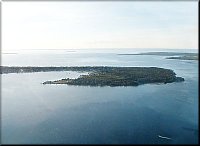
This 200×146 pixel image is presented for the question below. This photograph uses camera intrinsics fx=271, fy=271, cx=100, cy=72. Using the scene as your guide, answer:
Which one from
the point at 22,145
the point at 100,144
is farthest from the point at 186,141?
the point at 22,145

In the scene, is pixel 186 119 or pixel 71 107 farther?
pixel 71 107

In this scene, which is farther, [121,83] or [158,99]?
[121,83]

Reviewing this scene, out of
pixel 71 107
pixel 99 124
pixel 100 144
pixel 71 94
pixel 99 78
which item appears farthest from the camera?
pixel 99 78

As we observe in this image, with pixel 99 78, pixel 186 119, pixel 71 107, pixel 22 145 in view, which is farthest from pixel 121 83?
pixel 22 145

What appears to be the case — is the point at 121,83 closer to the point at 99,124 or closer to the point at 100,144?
the point at 99,124

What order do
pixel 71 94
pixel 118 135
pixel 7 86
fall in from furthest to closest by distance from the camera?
pixel 7 86 → pixel 71 94 → pixel 118 135

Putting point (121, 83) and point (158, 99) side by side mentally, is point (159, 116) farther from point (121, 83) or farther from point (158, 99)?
point (121, 83)
